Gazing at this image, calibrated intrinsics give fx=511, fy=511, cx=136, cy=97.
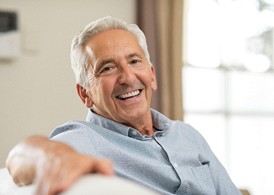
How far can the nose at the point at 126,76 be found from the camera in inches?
68.4

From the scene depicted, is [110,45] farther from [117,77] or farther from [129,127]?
[129,127]

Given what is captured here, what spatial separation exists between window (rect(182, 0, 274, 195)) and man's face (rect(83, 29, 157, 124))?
2.03 m

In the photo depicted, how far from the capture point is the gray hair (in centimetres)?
175

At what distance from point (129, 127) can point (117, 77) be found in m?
0.18

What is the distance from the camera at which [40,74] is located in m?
3.26

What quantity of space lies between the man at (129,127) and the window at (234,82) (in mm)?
1926

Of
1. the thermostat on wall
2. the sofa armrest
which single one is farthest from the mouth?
the thermostat on wall

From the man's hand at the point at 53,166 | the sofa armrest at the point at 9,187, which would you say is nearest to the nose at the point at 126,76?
the sofa armrest at the point at 9,187

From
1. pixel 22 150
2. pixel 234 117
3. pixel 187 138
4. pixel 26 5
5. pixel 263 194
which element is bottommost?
pixel 263 194

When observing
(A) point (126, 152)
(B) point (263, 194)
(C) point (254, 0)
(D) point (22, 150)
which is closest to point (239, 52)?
(C) point (254, 0)

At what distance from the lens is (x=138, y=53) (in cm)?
180

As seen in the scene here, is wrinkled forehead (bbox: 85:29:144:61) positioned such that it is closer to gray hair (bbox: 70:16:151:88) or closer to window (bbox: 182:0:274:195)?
gray hair (bbox: 70:16:151:88)

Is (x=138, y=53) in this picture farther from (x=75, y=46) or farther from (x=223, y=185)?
(x=223, y=185)

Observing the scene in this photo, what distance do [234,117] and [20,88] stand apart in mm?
1693
